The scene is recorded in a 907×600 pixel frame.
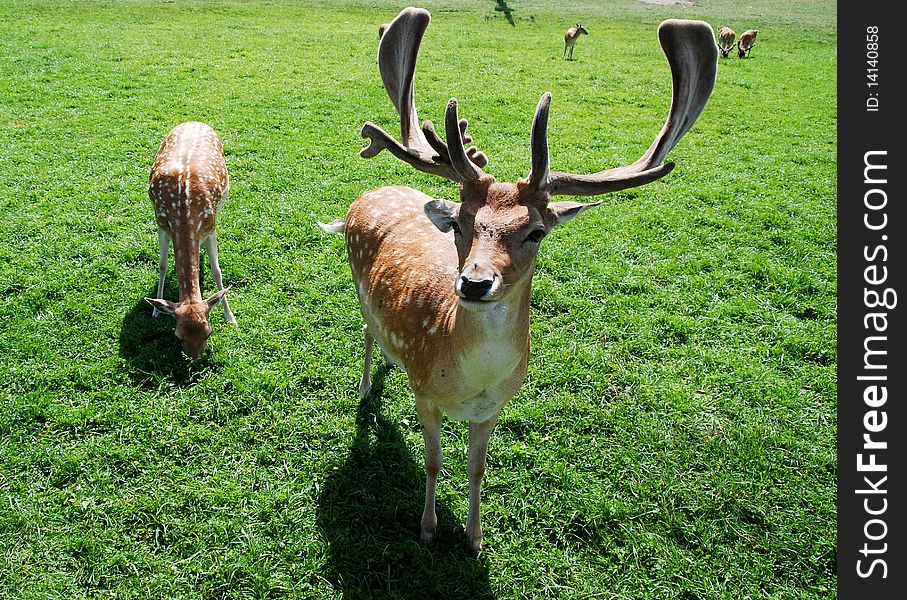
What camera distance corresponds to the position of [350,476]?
14.2 ft

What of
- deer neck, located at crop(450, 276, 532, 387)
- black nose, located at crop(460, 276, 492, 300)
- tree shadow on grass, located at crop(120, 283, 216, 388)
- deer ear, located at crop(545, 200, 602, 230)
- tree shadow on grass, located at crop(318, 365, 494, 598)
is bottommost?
tree shadow on grass, located at crop(318, 365, 494, 598)

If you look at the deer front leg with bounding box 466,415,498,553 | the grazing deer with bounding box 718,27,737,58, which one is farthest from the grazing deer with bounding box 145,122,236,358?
the grazing deer with bounding box 718,27,737,58

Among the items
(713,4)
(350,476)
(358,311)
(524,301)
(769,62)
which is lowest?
(350,476)

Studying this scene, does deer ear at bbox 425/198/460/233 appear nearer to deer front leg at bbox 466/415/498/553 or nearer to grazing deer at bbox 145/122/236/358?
deer front leg at bbox 466/415/498/553

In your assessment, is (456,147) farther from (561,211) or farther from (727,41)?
(727,41)

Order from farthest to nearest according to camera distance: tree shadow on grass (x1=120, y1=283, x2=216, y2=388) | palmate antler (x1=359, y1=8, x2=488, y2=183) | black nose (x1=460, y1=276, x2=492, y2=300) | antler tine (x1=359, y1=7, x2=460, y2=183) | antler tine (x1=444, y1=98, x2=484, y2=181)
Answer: tree shadow on grass (x1=120, y1=283, x2=216, y2=388) → antler tine (x1=359, y1=7, x2=460, y2=183) → palmate antler (x1=359, y1=8, x2=488, y2=183) → antler tine (x1=444, y1=98, x2=484, y2=181) → black nose (x1=460, y1=276, x2=492, y2=300)

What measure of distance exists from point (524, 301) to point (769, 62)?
17.9m

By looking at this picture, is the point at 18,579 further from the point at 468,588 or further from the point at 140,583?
the point at 468,588

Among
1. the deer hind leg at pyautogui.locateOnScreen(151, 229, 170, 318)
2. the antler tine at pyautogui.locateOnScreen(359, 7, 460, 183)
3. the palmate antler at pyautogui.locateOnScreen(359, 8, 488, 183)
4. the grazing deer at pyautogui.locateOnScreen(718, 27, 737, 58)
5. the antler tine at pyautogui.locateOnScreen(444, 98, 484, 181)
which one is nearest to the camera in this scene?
the antler tine at pyautogui.locateOnScreen(444, 98, 484, 181)

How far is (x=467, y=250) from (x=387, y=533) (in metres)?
2.12

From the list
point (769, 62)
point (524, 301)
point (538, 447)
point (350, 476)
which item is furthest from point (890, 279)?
point (769, 62)

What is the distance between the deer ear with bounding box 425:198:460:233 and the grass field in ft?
6.92

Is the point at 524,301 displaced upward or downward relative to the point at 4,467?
upward

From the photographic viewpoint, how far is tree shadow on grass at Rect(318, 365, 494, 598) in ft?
12.1
